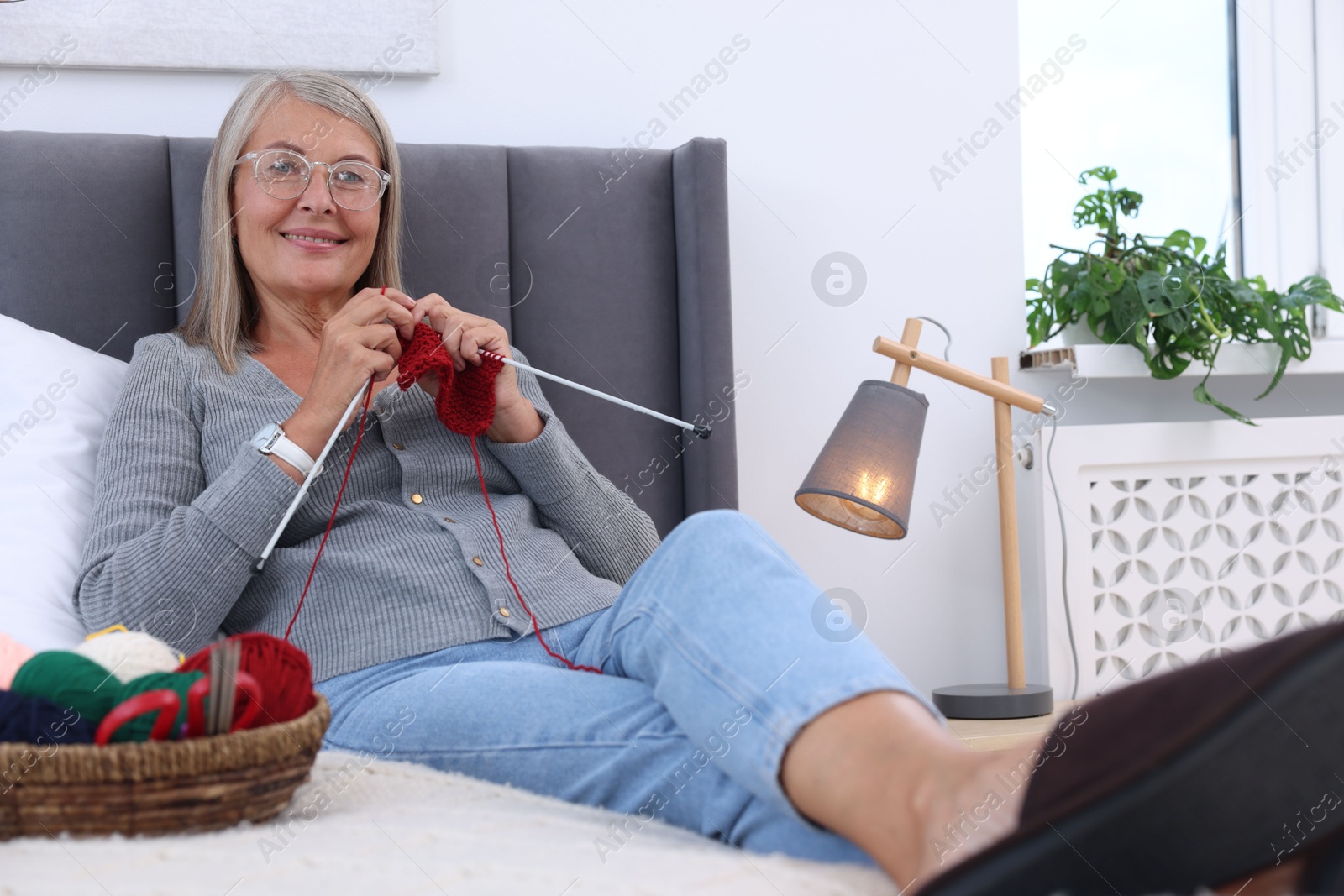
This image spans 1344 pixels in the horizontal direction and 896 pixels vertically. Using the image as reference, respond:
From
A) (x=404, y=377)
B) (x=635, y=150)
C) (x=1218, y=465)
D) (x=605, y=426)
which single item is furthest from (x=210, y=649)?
(x=1218, y=465)

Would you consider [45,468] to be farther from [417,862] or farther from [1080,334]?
[1080,334]

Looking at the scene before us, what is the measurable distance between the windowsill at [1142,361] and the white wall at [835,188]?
73 millimetres

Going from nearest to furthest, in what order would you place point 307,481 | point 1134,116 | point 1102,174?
point 307,481, point 1102,174, point 1134,116

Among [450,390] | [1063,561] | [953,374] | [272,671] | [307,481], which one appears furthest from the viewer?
[1063,561]

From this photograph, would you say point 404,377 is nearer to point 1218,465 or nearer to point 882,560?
point 882,560

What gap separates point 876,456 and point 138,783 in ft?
2.70

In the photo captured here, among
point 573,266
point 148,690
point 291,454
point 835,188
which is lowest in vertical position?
point 148,690

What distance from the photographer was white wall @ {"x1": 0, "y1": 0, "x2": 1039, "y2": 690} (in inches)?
61.6

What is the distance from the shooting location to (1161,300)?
1.61 meters

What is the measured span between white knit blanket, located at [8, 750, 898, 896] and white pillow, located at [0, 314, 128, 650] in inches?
17.0

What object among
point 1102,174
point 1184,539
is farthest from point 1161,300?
point 1184,539

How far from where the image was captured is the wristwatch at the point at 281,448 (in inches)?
39.8

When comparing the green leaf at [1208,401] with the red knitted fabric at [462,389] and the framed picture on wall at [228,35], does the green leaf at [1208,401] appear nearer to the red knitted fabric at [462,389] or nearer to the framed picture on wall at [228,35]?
the red knitted fabric at [462,389]

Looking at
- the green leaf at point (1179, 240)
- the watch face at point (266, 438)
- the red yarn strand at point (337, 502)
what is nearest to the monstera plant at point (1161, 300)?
the green leaf at point (1179, 240)
